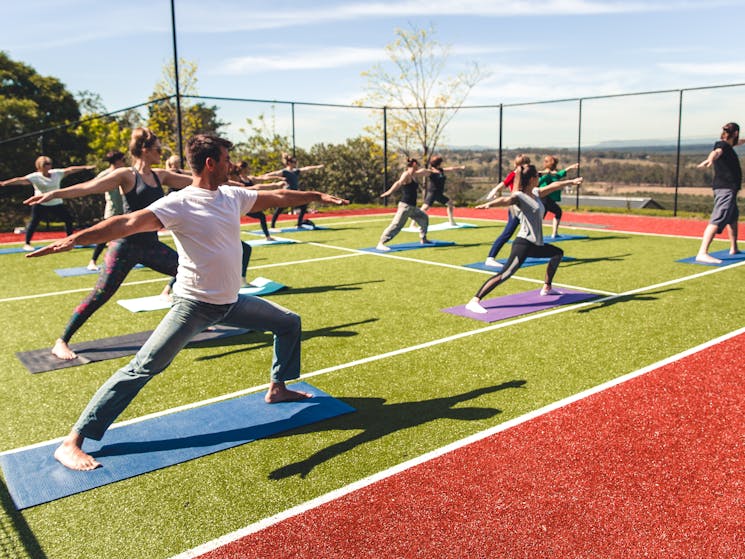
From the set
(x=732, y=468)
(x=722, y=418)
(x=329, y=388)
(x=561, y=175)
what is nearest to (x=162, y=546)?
(x=329, y=388)

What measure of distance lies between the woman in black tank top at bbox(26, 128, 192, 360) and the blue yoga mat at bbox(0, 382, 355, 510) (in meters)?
1.87

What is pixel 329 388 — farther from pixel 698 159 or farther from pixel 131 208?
pixel 698 159

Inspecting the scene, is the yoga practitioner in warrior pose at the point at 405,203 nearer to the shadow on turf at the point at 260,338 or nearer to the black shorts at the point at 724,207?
the black shorts at the point at 724,207

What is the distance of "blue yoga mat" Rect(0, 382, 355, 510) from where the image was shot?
140 inches

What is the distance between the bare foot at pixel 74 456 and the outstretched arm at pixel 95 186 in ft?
7.00

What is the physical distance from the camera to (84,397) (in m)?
4.93

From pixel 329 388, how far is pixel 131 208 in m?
2.79

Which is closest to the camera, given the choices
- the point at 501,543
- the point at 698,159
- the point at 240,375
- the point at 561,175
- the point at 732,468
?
the point at 501,543

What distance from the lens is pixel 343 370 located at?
5.51m

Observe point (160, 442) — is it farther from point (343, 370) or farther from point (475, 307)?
point (475, 307)

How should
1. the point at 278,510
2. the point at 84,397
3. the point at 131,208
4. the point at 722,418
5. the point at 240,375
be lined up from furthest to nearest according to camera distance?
the point at 131,208, the point at 240,375, the point at 84,397, the point at 722,418, the point at 278,510

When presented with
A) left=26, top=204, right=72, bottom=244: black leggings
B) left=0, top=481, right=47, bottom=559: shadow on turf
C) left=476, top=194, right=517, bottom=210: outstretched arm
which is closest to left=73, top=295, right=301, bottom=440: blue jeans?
left=0, top=481, right=47, bottom=559: shadow on turf

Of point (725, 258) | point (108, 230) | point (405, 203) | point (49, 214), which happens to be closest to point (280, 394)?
point (108, 230)

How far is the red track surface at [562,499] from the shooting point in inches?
116
